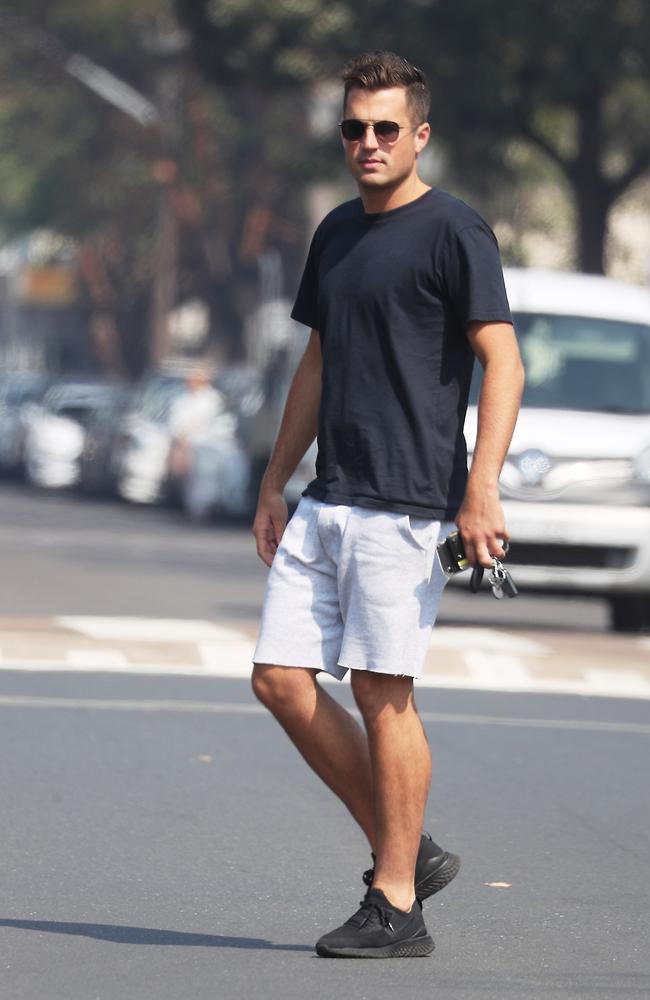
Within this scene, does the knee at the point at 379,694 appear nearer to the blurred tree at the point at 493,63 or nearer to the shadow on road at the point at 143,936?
the shadow on road at the point at 143,936

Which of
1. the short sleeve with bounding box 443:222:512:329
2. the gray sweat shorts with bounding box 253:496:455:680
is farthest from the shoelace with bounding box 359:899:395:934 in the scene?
the short sleeve with bounding box 443:222:512:329

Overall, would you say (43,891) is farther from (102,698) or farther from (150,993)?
(102,698)

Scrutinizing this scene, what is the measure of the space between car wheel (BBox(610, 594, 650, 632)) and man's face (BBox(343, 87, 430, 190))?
32.2ft

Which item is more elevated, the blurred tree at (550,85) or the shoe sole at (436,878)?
the blurred tree at (550,85)

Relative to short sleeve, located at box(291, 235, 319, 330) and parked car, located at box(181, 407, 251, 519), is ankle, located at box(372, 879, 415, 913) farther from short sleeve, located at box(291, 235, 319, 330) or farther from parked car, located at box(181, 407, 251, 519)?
parked car, located at box(181, 407, 251, 519)

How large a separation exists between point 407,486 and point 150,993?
125cm

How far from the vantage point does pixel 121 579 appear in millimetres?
19172

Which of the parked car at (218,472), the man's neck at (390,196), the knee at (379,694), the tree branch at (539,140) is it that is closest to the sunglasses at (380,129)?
the man's neck at (390,196)

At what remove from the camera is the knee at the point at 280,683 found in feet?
19.5

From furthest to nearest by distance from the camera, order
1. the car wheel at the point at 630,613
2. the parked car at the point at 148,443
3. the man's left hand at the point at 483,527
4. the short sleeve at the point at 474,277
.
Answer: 1. the parked car at the point at 148,443
2. the car wheel at the point at 630,613
3. the short sleeve at the point at 474,277
4. the man's left hand at the point at 483,527

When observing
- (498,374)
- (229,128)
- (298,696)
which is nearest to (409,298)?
(498,374)

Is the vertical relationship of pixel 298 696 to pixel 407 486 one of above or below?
below

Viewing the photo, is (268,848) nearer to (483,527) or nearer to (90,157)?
(483,527)

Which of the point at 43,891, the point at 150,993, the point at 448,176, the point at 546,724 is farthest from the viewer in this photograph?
the point at 448,176
